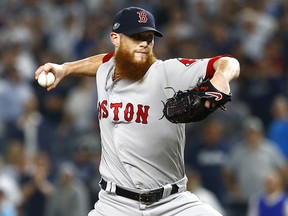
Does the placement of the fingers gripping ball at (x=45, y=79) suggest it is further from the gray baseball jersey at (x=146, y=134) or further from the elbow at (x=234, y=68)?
the elbow at (x=234, y=68)

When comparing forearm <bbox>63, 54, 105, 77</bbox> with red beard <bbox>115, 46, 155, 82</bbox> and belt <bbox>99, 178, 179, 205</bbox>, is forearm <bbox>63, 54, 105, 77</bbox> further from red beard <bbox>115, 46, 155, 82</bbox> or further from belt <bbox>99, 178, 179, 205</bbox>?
belt <bbox>99, 178, 179, 205</bbox>

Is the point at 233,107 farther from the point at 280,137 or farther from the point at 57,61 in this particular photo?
the point at 57,61

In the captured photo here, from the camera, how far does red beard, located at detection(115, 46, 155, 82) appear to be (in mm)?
5805

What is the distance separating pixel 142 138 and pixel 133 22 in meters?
0.74

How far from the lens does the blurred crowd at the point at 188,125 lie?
36.4ft

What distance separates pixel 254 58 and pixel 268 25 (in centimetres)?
80

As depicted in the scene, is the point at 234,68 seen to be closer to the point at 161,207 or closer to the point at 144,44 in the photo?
the point at 144,44

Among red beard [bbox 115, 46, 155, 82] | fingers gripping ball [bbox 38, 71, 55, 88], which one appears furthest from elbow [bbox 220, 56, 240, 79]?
fingers gripping ball [bbox 38, 71, 55, 88]

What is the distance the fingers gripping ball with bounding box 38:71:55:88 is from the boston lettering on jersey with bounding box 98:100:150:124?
15.8 inches

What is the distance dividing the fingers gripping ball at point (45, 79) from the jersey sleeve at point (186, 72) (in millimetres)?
807

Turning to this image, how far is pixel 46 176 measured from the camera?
11.7m

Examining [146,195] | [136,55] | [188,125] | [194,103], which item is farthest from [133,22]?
[188,125]

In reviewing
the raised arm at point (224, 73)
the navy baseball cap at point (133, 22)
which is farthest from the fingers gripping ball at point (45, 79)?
the raised arm at point (224, 73)

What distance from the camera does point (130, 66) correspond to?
5824mm
